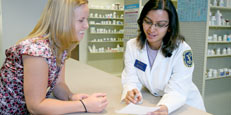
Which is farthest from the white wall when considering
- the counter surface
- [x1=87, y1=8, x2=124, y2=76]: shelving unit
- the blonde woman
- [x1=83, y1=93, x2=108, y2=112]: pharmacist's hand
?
[x1=83, y1=93, x2=108, y2=112]: pharmacist's hand

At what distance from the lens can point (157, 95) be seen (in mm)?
1464

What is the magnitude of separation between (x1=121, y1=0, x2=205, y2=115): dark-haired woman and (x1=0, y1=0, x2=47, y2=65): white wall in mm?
2604

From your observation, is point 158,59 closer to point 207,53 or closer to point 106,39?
point 207,53

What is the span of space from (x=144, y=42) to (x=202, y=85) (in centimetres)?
229

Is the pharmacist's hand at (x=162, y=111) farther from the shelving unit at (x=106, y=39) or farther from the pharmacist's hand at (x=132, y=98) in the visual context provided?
the shelving unit at (x=106, y=39)

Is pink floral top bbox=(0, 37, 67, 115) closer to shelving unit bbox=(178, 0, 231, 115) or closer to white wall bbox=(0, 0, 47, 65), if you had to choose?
white wall bbox=(0, 0, 47, 65)

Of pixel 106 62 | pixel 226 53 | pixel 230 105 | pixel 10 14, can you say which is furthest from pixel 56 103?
pixel 106 62

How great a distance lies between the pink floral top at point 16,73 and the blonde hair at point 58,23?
0.05m

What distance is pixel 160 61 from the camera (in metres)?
1.47

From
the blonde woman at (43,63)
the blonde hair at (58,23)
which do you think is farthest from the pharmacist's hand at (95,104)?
the blonde hair at (58,23)

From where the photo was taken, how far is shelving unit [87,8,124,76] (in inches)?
240

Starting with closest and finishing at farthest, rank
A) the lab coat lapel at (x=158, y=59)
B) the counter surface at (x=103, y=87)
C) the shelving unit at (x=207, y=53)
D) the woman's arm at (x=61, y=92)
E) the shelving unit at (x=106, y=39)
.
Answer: the counter surface at (x=103, y=87)
the woman's arm at (x=61, y=92)
the lab coat lapel at (x=158, y=59)
the shelving unit at (x=207, y=53)
the shelving unit at (x=106, y=39)

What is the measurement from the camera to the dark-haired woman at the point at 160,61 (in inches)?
53.6

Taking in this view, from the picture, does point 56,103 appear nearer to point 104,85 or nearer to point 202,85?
point 104,85
